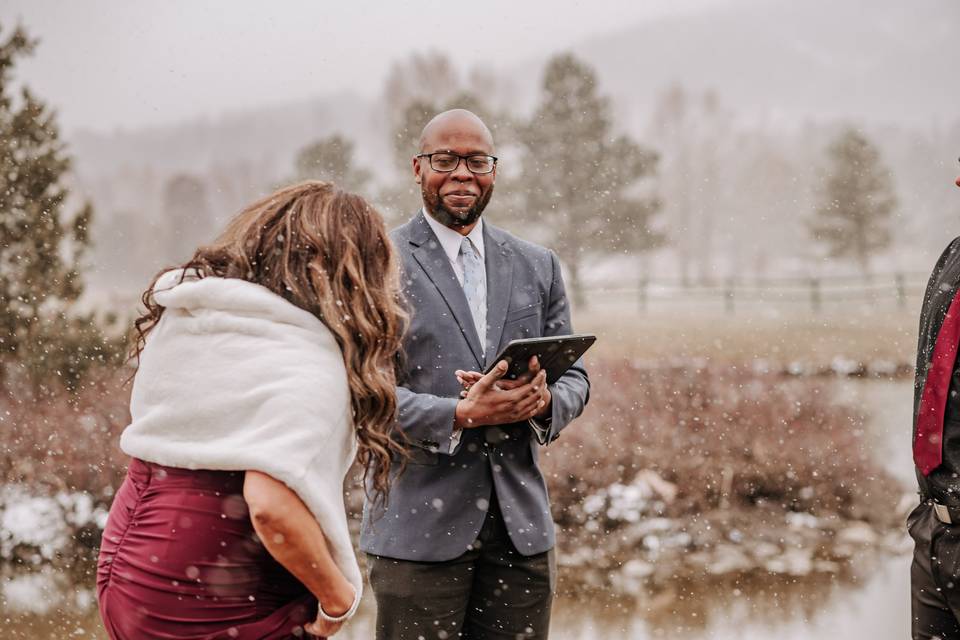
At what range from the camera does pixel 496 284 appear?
8.43 feet

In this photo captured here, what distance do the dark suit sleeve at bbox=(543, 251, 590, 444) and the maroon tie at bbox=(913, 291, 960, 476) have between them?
37.1 inches

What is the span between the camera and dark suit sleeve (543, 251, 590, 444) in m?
2.48

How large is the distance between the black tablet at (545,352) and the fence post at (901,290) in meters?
20.7

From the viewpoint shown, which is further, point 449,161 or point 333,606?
point 449,161

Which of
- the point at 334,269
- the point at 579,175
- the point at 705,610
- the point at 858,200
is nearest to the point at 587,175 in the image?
the point at 579,175

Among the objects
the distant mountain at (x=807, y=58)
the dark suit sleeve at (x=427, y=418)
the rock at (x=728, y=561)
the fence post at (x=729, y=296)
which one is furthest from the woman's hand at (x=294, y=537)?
the distant mountain at (x=807, y=58)

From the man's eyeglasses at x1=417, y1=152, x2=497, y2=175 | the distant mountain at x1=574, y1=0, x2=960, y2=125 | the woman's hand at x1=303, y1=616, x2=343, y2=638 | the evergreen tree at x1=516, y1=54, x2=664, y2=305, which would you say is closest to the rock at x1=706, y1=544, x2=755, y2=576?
the man's eyeglasses at x1=417, y1=152, x2=497, y2=175

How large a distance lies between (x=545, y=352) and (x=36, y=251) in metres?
6.60

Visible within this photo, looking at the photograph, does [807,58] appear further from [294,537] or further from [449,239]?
[294,537]

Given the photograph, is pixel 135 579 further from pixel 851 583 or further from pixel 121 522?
pixel 851 583

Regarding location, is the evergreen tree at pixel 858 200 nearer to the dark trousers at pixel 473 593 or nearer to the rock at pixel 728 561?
the rock at pixel 728 561

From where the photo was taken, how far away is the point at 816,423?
7.36 metres

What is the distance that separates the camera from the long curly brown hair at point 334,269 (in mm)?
1668

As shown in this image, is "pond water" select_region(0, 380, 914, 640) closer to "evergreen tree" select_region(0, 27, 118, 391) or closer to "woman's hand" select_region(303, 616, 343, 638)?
"evergreen tree" select_region(0, 27, 118, 391)
